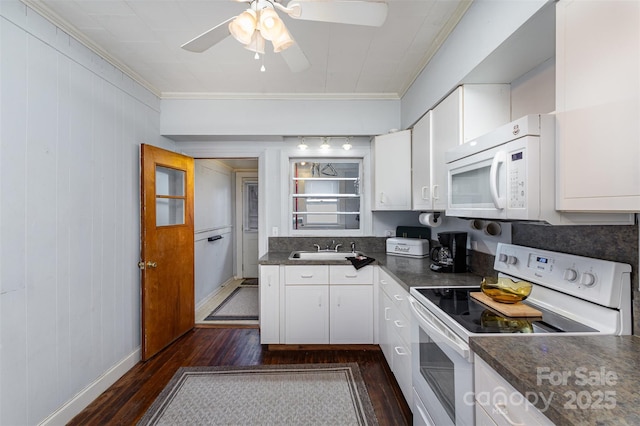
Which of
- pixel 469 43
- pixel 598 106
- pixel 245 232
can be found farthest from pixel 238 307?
pixel 598 106

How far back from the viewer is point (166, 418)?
5.89ft

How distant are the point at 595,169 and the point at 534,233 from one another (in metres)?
0.69

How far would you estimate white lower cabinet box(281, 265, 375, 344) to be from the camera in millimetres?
2559

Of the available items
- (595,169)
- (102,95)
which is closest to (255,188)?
(102,95)

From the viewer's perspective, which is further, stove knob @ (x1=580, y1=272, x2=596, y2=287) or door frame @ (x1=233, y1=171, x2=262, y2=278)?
door frame @ (x1=233, y1=171, x2=262, y2=278)

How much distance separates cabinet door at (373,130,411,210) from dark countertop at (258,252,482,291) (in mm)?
507

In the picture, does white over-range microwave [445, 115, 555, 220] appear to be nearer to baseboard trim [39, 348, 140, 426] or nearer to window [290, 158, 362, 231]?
window [290, 158, 362, 231]

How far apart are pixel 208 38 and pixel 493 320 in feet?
6.10

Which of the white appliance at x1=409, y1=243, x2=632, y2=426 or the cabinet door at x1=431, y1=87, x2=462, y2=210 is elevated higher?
the cabinet door at x1=431, y1=87, x2=462, y2=210

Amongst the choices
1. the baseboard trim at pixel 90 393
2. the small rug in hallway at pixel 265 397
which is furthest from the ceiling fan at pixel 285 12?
the baseboard trim at pixel 90 393

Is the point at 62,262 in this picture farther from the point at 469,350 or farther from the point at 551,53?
the point at 551,53

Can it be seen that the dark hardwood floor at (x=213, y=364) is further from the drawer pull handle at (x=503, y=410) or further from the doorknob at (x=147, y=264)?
the drawer pull handle at (x=503, y=410)

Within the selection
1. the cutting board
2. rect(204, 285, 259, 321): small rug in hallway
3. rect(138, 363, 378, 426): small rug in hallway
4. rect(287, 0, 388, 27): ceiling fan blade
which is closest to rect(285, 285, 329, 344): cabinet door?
rect(138, 363, 378, 426): small rug in hallway

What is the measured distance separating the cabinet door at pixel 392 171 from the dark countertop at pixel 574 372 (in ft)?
5.62
